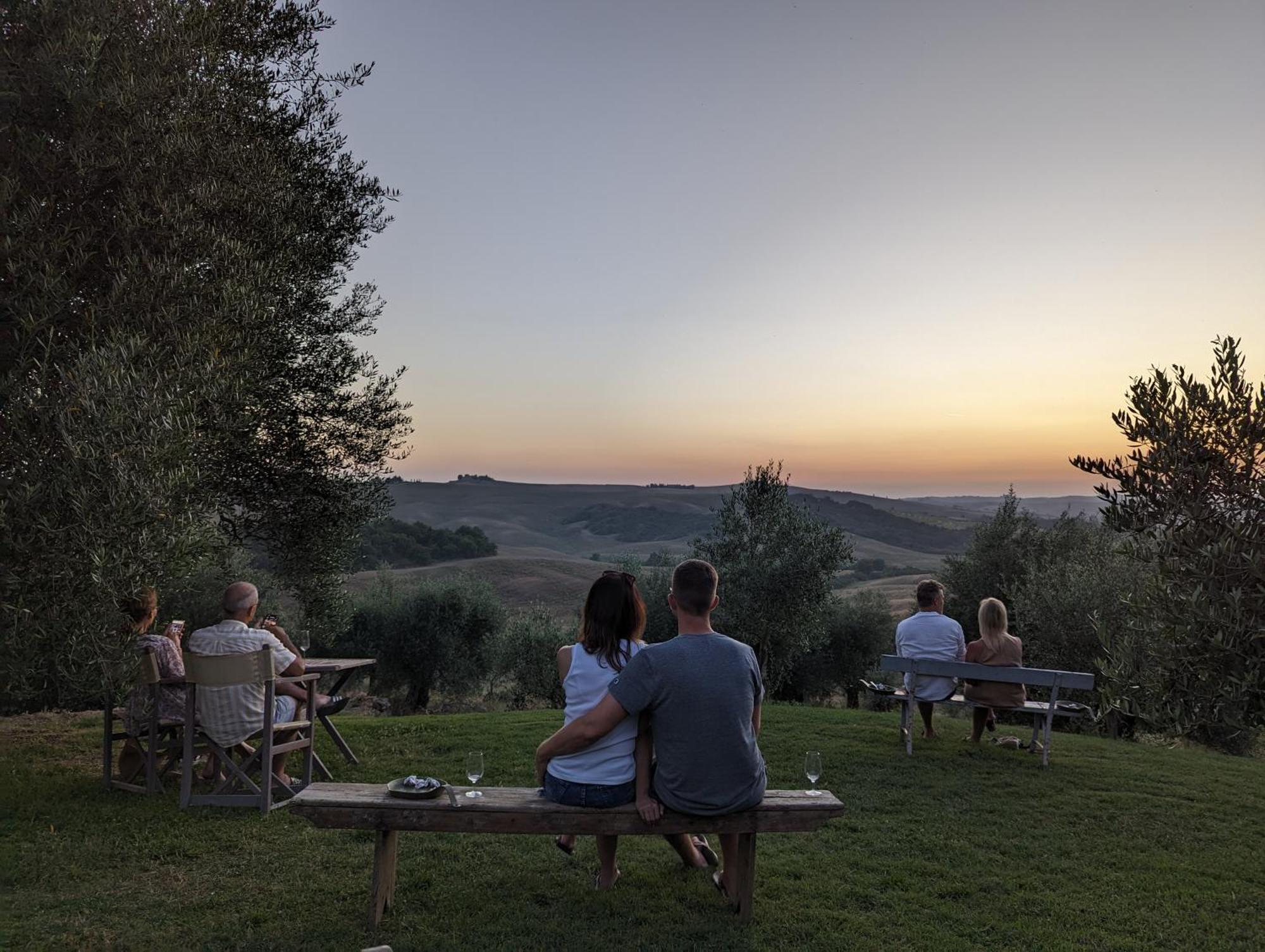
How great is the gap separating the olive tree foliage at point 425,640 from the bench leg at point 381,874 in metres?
18.7

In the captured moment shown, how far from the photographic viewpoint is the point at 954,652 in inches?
380

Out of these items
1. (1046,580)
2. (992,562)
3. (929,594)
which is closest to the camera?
(929,594)

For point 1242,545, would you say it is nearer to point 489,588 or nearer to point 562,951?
point 562,951

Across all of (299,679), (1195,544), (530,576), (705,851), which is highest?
(1195,544)

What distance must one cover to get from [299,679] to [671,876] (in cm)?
399

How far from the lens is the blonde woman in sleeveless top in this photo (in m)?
9.06

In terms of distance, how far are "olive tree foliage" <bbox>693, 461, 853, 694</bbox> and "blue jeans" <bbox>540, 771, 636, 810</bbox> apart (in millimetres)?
16485

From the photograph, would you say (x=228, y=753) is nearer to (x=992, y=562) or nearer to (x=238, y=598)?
(x=238, y=598)

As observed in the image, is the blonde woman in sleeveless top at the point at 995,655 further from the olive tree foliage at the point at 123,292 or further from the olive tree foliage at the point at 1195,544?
the olive tree foliage at the point at 123,292

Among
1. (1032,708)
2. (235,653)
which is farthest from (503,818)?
(1032,708)

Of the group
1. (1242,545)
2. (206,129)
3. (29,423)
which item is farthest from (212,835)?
(1242,545)

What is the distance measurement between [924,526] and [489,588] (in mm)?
96176

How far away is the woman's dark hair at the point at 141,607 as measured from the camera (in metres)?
6.08

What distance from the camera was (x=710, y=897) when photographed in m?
4.89
